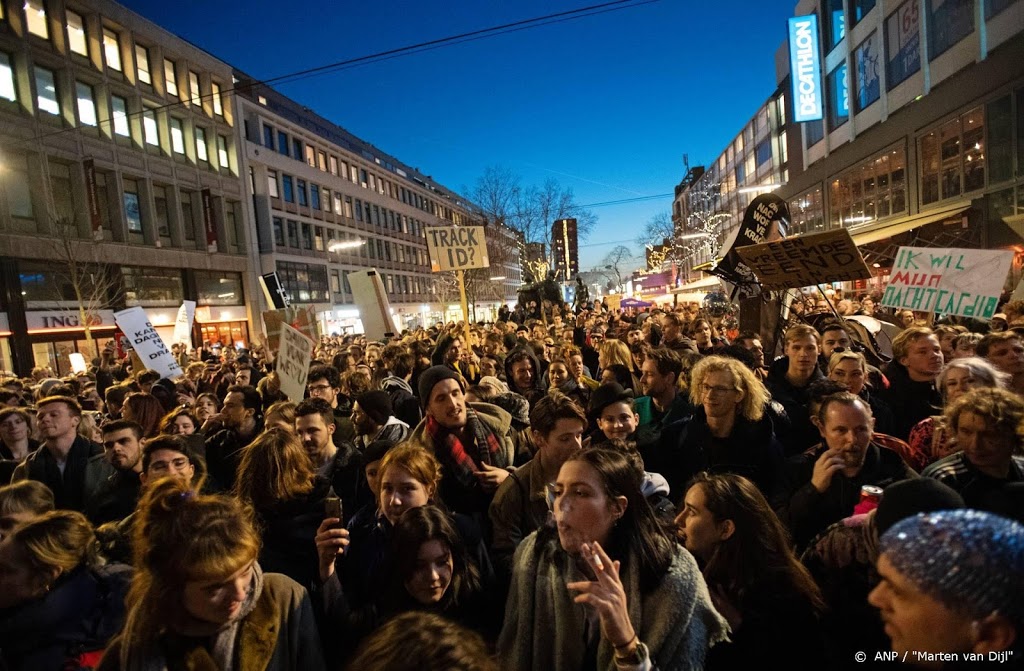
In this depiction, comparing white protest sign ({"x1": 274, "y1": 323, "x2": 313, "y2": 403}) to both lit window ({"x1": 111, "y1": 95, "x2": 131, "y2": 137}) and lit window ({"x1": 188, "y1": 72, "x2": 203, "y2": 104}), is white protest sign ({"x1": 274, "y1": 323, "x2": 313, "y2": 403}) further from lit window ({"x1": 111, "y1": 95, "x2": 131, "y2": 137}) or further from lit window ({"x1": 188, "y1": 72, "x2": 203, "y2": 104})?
lit window ({"x1": 188, "y1": 72, "x2": 203, "y2": 104})

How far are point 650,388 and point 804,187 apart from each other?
3123cm

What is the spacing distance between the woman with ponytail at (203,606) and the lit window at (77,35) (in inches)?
1333

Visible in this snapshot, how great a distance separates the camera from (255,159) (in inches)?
1527

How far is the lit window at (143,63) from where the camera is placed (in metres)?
29.6

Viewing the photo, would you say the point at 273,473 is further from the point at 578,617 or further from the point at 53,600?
the point at 578,617

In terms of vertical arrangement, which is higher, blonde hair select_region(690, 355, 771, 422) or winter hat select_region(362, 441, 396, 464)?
blonde hair select_region(690, 355, 771, 422)

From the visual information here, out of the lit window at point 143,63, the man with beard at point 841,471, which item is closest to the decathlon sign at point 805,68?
the man with beard at point 841,471

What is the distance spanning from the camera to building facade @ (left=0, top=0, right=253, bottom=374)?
2300 centimetres

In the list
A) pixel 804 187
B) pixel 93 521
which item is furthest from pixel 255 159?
pixel 93 521

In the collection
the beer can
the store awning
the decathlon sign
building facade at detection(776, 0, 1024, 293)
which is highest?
the decathlon sign

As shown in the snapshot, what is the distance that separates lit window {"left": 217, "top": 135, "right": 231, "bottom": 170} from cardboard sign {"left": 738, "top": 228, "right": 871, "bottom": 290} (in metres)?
36.8

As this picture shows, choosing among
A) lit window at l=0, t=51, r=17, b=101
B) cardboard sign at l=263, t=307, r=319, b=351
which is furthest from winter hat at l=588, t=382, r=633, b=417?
lit window at l=0, t=51, r=17, b=101

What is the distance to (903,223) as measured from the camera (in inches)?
765

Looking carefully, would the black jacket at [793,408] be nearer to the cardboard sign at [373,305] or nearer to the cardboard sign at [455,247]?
the cardboard sign at [455,247]
